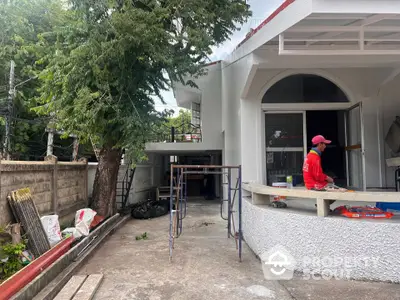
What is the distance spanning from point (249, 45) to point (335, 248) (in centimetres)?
375

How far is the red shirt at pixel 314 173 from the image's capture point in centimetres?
416

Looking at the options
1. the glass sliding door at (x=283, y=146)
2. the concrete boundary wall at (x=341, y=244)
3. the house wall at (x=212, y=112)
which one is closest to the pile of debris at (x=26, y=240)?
the concrete boundary wall at (x=341, y=244)

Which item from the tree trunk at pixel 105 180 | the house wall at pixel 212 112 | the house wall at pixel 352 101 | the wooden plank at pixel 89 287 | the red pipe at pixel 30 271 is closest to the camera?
the red pipe at pixel 30 271

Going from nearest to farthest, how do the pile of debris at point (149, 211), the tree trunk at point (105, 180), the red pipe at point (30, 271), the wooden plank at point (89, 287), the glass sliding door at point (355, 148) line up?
the red pipe at point (30, 271)
the wooden plank at point (89, 287)
the glass sliding door at point (355, 148)
the tree trunk at point (105, 180)
the pile of debris at point (149, 211)

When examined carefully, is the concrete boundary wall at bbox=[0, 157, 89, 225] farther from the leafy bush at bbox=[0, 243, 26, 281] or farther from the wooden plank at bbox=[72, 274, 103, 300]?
the wooden plank at bbox=[72, 274, 103, 300]

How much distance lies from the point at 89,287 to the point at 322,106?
552 centimetres

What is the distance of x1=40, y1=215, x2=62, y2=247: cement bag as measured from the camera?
485 centimetres

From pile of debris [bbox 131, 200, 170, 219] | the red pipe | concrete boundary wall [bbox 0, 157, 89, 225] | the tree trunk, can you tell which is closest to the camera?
the red pipe

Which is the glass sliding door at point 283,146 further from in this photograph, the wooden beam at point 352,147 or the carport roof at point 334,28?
the carport roof at point 334,28

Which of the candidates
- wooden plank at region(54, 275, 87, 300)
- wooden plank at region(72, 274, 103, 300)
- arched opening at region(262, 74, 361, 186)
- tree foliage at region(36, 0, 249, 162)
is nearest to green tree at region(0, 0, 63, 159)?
tree foliage at region(36, 0, 249, 162)

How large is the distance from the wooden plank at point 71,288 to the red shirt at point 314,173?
3462mm

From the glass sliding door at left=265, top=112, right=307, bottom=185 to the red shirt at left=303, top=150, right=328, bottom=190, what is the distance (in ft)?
6.83

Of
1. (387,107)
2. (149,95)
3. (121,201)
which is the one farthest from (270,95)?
(121,201)

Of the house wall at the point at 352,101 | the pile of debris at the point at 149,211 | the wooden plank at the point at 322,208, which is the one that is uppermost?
the house wall at the point at 352,101
